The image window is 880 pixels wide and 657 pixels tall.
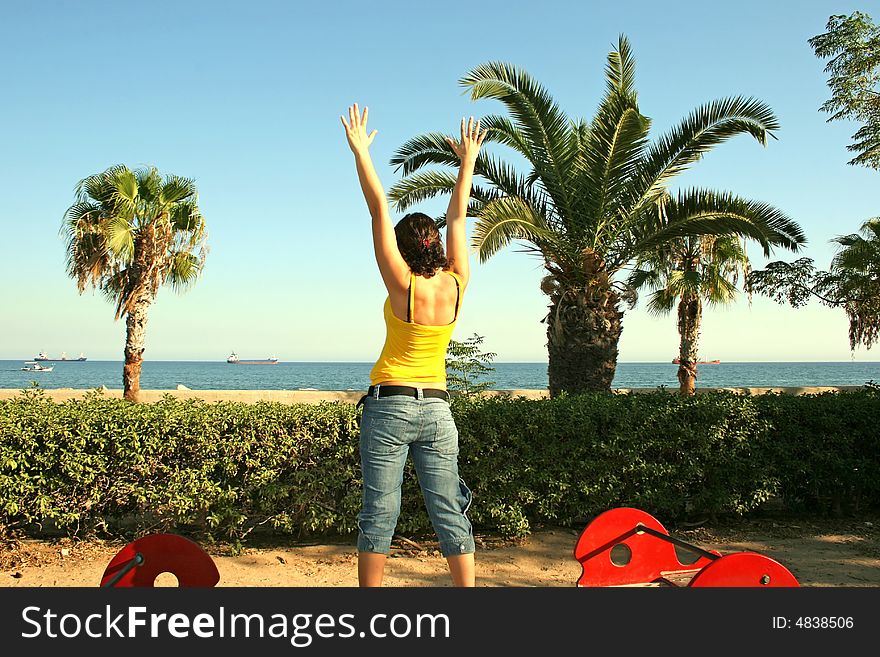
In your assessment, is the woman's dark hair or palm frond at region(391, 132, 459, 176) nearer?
the woman's dark hair

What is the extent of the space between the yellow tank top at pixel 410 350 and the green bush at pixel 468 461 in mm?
2724

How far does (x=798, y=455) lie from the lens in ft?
22.2

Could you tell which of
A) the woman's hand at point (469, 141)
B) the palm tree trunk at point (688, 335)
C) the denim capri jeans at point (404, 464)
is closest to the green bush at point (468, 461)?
the denim capri jeans at point (404, 464)

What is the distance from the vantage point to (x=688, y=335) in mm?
23250

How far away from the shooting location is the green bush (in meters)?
5.51

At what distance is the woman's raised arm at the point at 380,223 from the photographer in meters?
3.12

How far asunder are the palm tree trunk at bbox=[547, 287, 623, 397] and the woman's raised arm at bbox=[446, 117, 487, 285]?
7.27 meters

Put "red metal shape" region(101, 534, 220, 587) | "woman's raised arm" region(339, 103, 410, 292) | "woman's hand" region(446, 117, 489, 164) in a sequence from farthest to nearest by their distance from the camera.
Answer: "woman's hand" region(446, 117, 489, 164) < "red metal shape" region(101, 534, 220, 587) < "woman's raised arm" region(339, 103, 410, 292)

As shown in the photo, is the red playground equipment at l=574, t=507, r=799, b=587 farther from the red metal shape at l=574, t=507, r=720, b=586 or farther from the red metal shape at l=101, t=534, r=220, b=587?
the red metal shape at l=101, t=534, r=220, b=587

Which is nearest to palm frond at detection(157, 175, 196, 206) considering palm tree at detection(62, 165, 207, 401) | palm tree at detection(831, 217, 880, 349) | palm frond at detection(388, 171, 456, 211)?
palm tree at detection(62, 165, 207, 401)
